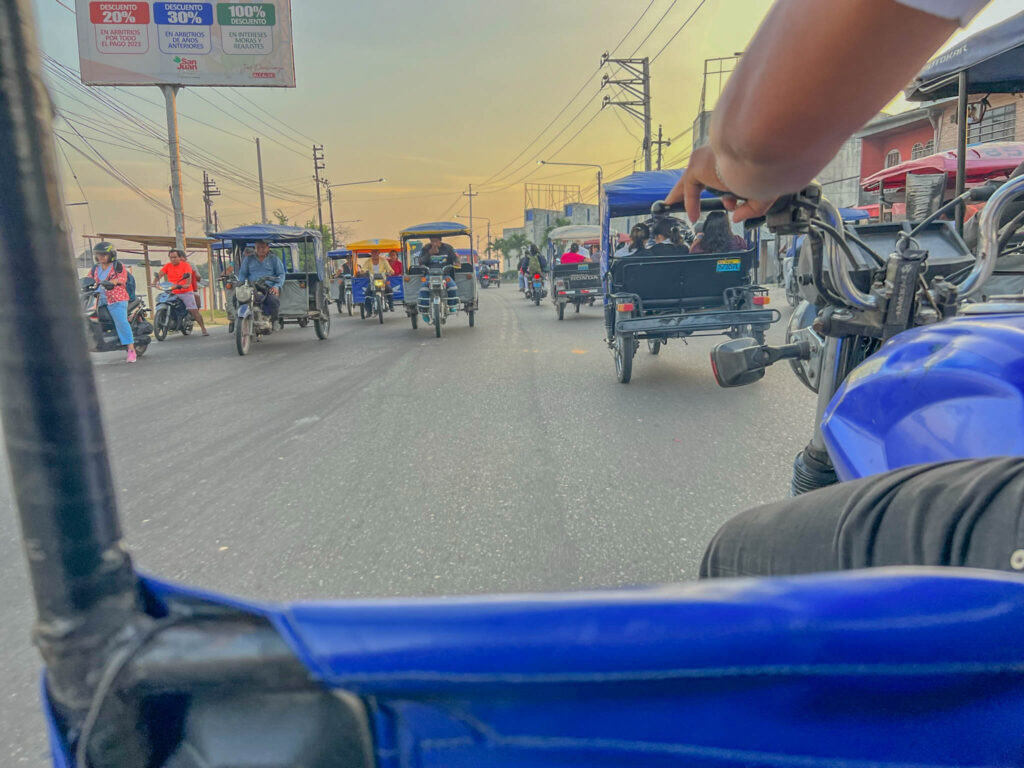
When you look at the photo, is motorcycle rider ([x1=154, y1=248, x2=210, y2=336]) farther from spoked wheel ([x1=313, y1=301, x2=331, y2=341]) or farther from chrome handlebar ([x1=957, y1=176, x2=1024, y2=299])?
chrome handlebar ([x1=957, y1=176, x2=1024, y2=299])

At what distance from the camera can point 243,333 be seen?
36.0ft

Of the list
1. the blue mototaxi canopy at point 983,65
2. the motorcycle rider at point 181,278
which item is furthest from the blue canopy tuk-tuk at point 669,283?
the motorcycle rider at point 181,278

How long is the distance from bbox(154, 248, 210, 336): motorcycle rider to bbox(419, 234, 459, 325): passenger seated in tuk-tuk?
15.5 ft

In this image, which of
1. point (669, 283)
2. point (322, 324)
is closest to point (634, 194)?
point (669, 283)

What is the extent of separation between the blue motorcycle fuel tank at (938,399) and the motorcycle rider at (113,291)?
11.2 metres

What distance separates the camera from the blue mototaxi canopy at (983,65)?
4000mm

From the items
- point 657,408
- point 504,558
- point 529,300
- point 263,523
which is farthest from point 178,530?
point 529,300

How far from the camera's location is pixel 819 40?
0.74m

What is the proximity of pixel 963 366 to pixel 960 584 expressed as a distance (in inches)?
32.4

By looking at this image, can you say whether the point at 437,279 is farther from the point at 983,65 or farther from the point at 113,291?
the point at 983,65

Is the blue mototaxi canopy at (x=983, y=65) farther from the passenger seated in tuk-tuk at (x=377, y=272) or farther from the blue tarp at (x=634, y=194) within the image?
the passenger seated in tuk-tuk at (x=377, y=272)

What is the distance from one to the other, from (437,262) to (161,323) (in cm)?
551

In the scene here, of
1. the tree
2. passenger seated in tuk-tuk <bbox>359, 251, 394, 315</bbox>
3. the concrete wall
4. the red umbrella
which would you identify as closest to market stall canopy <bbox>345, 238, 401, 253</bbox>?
passenger seated in tuk-tuk <bbox>359, 251, 394, 315</bbox>

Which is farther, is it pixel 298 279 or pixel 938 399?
pixel 298 279
